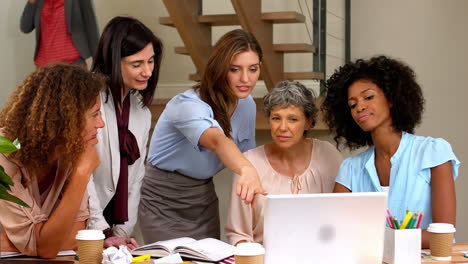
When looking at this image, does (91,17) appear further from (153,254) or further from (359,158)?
(153,254)

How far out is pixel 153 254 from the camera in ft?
7.01

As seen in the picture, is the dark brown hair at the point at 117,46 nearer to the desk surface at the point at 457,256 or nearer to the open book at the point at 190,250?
the open book at the point at 190,250

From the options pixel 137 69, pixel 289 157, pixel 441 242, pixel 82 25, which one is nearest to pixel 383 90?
pixel 289 157

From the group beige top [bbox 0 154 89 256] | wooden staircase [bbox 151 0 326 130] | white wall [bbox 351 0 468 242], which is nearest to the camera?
beige top [bbox 0 154 89 256]

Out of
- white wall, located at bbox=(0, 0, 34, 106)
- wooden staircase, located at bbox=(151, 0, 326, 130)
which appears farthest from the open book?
white wall, located at bbox=(0, 0, 34, 106)

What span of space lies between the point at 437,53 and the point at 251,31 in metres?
1.24

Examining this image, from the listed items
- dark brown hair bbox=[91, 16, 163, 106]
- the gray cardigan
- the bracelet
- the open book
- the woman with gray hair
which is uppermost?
the gray cardigan

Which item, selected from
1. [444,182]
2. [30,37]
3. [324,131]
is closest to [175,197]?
[444,182]

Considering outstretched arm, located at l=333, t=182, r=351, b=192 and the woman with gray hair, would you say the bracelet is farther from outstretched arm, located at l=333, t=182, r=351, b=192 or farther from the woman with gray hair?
outstretched arm, located at l=333, t=182, r=351, b=192

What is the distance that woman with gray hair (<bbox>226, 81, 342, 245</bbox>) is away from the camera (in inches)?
106

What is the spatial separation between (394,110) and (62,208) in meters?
1.22

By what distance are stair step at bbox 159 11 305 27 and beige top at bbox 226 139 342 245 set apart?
1.61 m

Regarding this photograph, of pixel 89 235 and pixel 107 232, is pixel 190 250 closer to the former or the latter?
pixel 89 235

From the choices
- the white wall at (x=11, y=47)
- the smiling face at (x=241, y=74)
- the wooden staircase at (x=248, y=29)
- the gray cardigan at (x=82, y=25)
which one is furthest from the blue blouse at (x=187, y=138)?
the white wall at (x=11, y=47)
